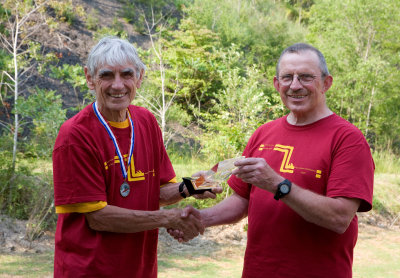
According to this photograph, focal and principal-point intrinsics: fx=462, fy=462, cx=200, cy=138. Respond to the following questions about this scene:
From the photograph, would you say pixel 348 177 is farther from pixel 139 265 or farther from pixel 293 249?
pixel 139 265

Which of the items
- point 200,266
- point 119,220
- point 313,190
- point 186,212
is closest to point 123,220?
point 119,220

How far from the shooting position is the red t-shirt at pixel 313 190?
8.81 feet

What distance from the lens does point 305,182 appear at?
280cm

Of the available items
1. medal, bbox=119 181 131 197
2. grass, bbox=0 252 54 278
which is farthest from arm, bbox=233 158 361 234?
grass, bbox=0 252 54 278

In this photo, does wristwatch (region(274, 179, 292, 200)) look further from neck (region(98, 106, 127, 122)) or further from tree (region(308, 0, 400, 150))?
tree (region(308, 0, 400, 150))

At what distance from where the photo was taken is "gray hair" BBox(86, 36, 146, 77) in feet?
9.67

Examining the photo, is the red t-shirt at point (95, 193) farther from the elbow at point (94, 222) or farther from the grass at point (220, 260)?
the grass at point (220, 260)

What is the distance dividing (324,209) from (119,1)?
69.2 ft

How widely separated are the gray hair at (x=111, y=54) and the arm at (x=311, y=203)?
1.03 metres

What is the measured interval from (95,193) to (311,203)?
1263 mm

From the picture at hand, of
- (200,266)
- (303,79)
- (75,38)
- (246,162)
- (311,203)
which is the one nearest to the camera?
(311,203)

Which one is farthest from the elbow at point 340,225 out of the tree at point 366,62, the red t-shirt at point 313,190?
the tree at point 366,62

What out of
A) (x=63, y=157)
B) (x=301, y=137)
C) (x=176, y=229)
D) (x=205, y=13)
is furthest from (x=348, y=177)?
(x=205, y=13)

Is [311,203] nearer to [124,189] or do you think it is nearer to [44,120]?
[124,189]
